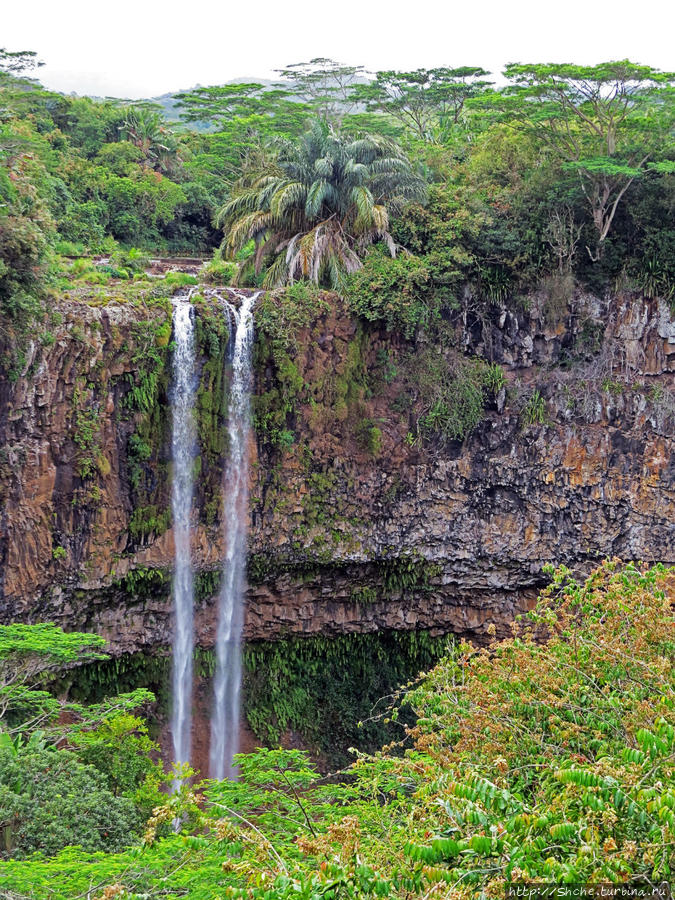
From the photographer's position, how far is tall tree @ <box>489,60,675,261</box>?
52.5 ft

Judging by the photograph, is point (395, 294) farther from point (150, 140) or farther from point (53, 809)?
point (150, 140)

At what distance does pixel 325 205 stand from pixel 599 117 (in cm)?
635

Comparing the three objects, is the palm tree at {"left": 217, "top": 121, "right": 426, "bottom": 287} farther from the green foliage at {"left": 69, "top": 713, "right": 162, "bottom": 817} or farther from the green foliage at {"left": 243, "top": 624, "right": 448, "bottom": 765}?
the green foliage at {"left": 69, "top": 713, "right": 162, "bottom": 817}

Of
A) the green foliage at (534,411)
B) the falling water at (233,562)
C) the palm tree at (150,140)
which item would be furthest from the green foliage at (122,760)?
the palm tree at (150,140)

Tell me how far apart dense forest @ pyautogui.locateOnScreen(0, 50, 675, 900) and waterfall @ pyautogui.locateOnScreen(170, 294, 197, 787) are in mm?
682

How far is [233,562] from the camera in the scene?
1672 cm

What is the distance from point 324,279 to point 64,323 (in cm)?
588

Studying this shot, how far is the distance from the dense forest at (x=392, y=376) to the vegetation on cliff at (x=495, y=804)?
0.11ft

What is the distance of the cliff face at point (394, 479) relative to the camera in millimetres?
15781

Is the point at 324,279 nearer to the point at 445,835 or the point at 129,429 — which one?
the point at 129,429

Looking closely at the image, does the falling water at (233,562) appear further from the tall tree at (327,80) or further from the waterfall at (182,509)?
the tall tree at (327,80)

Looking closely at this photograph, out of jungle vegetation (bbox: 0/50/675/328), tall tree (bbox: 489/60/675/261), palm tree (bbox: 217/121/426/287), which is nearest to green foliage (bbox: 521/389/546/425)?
jungle vegetation (bbox: 0/50/675/328)

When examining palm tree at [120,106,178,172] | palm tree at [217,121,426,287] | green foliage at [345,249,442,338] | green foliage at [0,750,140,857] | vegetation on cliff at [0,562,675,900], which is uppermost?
palm tree at [120,106,178,172]

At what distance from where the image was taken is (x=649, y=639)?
793 centimetres
